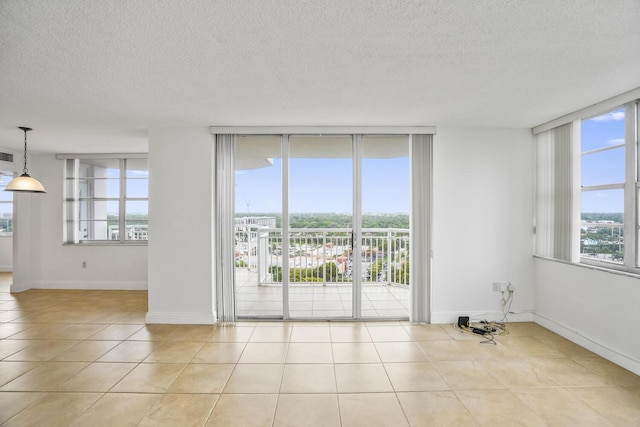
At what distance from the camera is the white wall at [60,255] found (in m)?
5.68

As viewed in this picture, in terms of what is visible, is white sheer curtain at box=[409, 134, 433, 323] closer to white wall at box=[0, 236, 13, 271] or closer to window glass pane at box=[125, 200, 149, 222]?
window glass pane at box=[125, 200, 149, 222]

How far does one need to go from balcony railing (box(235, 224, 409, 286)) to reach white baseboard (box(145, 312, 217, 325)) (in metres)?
0.81

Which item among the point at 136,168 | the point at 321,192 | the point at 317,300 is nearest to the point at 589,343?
the point at 317,300

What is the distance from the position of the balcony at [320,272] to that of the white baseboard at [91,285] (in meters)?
2.38

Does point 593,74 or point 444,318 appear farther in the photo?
point 444,318

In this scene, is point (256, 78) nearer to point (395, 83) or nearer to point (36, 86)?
point (395, 83)

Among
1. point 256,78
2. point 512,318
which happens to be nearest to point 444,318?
point 512,318

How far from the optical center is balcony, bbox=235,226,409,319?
425 cm

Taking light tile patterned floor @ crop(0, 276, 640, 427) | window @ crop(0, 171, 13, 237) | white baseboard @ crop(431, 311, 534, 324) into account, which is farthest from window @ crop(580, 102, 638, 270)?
window @ crop(0, 171, 13, 237)

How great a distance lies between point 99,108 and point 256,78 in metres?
1.89

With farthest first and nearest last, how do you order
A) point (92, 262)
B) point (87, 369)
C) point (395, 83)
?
1. point (92, 262)
2. point (87, 369)
3. point (395, 83)

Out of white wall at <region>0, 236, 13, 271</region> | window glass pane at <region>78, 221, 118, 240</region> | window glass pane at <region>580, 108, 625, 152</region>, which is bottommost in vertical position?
white wall at <region>0, 236, 13, 271</region>

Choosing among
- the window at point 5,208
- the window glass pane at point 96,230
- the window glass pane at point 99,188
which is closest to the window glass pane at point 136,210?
the window glass pane at point 99,188

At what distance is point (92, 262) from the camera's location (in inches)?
224
